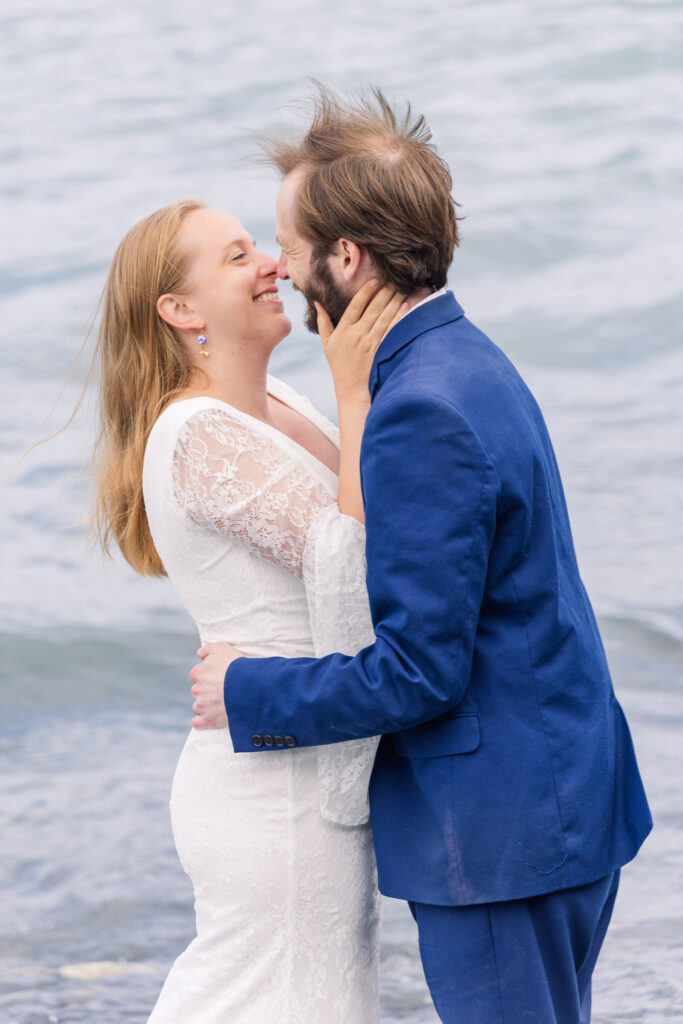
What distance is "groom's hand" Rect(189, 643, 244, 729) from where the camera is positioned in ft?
6.90

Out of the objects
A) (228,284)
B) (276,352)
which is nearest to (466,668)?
(228,284)

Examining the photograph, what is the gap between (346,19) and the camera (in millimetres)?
18969

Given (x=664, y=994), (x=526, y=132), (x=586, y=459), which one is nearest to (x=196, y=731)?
(x=664, y=994)

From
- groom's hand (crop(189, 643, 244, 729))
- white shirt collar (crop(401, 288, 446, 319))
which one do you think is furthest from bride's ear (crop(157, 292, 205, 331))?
groom's hand (crop(189, 643, 244, 729))

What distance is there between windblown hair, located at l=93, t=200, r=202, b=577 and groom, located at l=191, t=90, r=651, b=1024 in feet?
1.22

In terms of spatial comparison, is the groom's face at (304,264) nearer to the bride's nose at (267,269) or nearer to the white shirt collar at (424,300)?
the white shirt collar at (424,300)

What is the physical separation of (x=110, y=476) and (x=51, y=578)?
20.7ft

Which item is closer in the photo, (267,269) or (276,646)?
(276,646)

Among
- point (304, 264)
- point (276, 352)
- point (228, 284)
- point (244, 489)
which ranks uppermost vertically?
point (304, 264)

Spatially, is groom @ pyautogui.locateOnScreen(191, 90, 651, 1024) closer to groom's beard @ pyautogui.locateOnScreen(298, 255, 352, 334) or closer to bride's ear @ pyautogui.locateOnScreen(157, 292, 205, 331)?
groom's beard @ pyautogui.locateOnScreen(298, 255, 352, 334)

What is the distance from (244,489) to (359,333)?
0.33 meters

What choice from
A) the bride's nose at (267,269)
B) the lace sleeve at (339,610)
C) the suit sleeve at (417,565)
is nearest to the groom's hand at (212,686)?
the lace sleeve at (339,610)

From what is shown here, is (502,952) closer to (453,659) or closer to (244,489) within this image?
(453,659)

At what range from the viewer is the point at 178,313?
7.79ft
